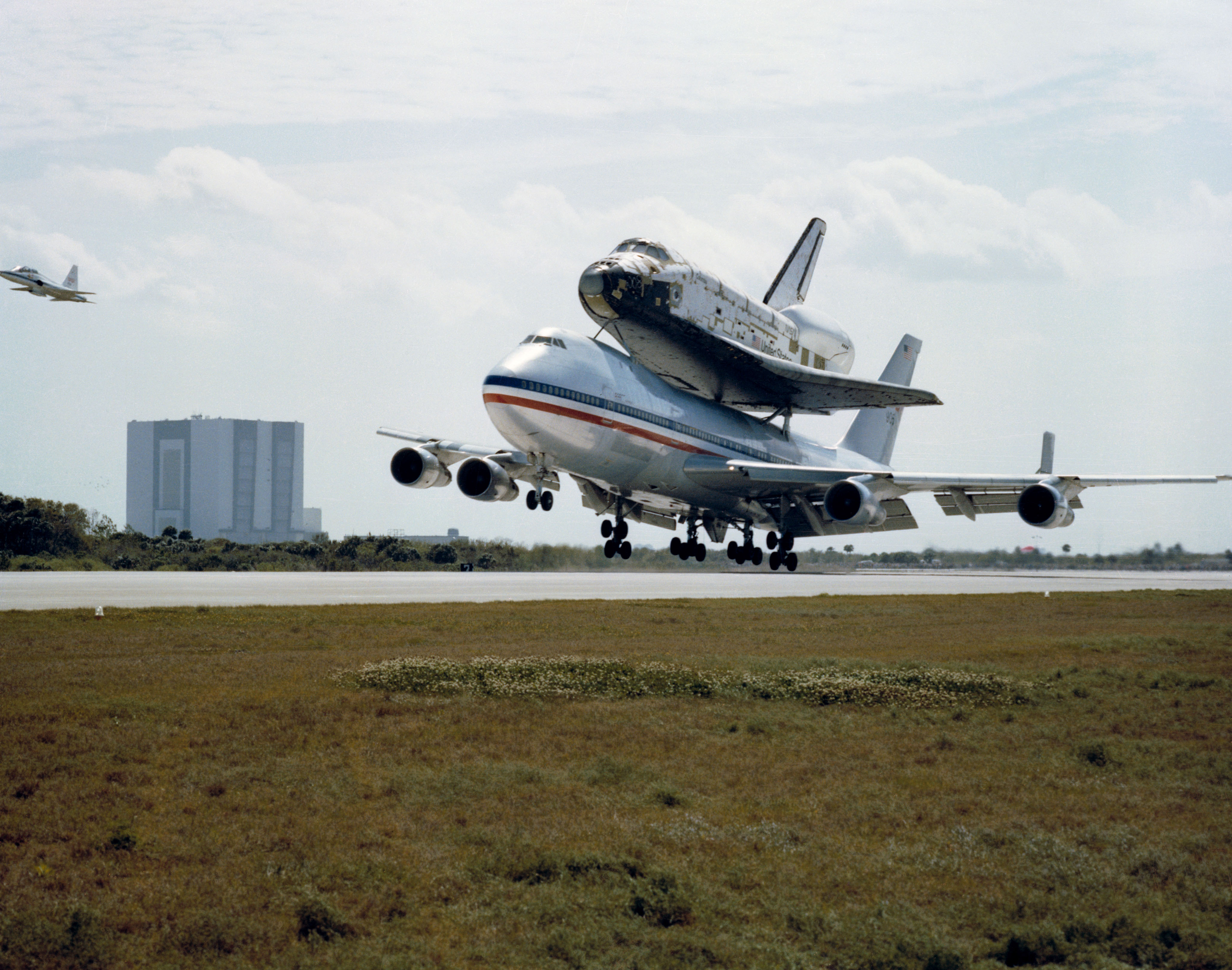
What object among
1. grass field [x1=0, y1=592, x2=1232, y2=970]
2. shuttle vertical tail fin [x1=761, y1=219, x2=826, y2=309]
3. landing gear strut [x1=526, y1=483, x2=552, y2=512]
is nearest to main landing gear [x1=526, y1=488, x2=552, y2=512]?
landing gear strut [x1=526, y1=483, x2=552, y2=512]

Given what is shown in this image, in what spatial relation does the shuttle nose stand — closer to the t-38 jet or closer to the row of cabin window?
the t-38 jet

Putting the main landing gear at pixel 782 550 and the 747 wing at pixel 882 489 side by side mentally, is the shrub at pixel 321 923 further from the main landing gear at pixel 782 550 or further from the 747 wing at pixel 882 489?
the main landing gear at pixel 782 550

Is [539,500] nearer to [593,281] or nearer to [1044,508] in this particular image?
[593,281]

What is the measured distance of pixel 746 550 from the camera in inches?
1957

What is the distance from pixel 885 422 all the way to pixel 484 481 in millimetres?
29057

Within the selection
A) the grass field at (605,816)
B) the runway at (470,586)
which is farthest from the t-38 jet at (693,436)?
the grass field at (605,816)

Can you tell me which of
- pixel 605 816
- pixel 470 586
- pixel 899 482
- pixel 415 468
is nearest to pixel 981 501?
pixel 899 482

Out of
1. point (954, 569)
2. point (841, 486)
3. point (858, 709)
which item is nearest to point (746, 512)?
point (841, 486)

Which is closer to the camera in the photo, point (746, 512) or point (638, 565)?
point (746, 512)

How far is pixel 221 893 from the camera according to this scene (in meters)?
10.9

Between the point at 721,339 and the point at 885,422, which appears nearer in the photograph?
the point at 721,339

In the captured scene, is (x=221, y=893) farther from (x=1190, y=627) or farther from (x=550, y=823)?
(x=1190, y=627)

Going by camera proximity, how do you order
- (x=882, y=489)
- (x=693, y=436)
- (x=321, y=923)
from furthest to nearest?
(x=882, y=489)
(x=693, y=436)
(x=321, y=923)

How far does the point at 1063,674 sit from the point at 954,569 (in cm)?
10957
